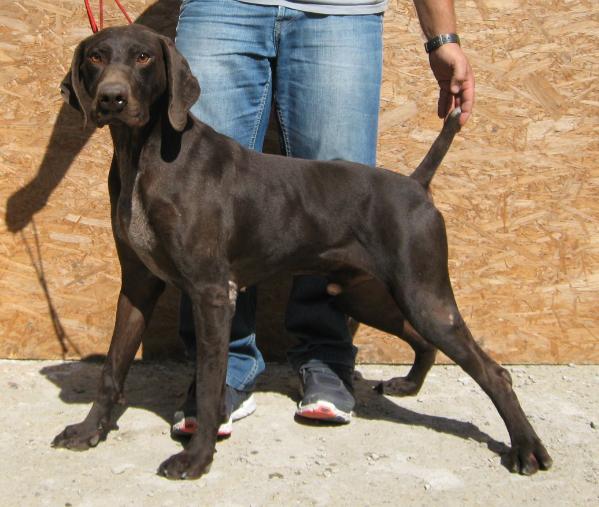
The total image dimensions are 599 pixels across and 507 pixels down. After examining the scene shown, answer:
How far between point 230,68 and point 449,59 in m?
0.92

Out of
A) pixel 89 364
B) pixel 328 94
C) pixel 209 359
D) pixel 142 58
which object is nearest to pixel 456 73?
pixel 328 94

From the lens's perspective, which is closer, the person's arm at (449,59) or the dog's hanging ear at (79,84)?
the dog's hanging ear at (79,84)

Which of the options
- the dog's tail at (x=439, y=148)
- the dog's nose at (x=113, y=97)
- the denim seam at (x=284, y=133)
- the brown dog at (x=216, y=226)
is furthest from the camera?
the denim seam at (x=284, y=133)

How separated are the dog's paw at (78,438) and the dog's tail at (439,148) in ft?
5.56

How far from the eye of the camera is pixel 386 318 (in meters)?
4.20

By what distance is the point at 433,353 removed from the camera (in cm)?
428

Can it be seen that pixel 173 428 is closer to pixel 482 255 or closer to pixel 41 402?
pixel 41 402

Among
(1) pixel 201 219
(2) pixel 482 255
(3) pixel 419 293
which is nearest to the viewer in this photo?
(1) pixel 201 219

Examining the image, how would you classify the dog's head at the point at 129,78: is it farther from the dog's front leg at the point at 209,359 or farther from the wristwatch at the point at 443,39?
the wristwatch at the point at 443,39

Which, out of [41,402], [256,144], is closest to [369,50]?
[256,144]

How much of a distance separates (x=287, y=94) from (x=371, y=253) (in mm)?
807

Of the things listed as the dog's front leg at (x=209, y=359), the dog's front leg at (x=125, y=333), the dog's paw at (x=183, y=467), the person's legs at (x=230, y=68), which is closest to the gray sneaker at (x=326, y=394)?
the person's legs at (x=230, y=68)

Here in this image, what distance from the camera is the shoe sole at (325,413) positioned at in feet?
12.8

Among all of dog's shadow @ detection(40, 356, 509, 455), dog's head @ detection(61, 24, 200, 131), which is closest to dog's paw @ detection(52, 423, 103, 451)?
dog's shadow @ detection(40, 356, 509, 455)
